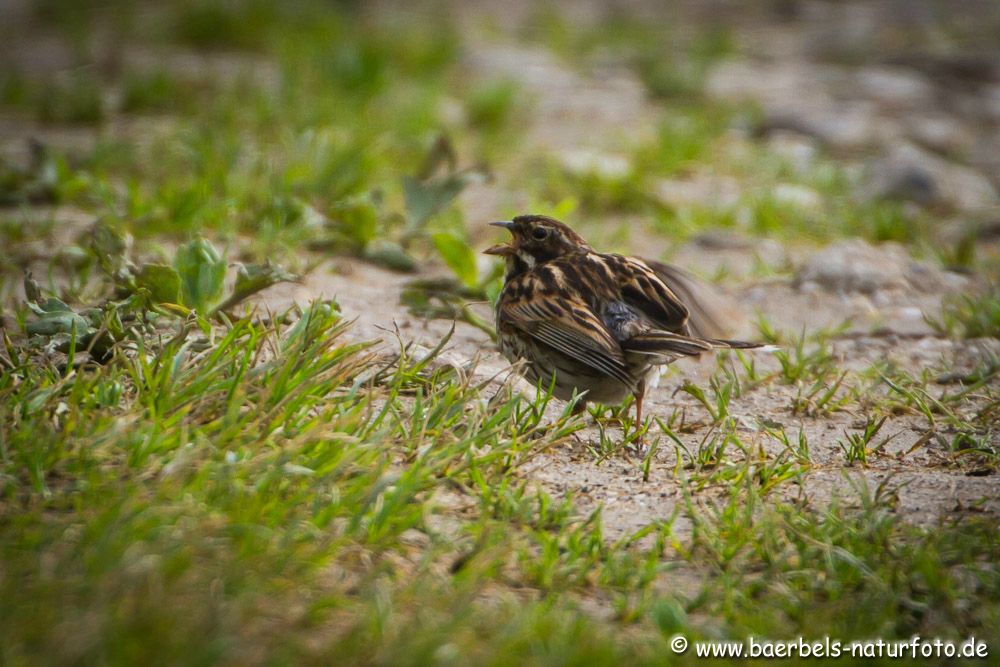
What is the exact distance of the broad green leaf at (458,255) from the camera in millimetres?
6164

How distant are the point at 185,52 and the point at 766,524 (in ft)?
28.6

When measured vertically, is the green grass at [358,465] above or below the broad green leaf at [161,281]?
below

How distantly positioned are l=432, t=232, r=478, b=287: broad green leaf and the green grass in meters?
0.01

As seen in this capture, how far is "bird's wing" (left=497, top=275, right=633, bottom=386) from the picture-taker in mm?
4742

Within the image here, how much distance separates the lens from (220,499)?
11.8 feet

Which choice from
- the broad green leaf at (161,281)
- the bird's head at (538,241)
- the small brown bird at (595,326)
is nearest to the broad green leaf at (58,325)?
the broad green leaf at (161,281)

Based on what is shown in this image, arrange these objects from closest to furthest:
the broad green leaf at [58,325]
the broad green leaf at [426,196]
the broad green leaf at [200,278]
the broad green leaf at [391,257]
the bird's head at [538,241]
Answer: the broad green leaf at [58,325] < the broad green leaf at [200,278] < the bird's head at [538,241] < the broad green leaf at [391,257] < the broad green leaf at [426,196]

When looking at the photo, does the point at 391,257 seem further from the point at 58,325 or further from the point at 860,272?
the point at 860,272

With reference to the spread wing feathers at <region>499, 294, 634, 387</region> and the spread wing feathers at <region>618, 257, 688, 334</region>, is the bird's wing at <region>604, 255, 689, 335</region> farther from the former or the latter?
the spread wing feathers at <region>499, 294, 634, 387</region>

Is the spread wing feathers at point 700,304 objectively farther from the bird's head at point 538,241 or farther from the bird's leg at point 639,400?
the bird's leg at point 639,400

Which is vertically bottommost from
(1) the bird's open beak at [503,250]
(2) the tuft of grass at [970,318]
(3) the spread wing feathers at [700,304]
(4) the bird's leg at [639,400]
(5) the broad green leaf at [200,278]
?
(2) the tuft of grass at [970,318]

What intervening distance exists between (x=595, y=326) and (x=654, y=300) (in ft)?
1.36

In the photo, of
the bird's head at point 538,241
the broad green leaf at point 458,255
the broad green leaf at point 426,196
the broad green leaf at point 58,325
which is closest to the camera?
the broad green leaf at point 58,325

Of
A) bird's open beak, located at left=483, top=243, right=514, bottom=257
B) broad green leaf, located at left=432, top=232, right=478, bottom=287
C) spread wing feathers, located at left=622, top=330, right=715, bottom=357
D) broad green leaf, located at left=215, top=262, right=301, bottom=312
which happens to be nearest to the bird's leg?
spread wing feathers, located at left=622, top=330, right=715, bottom=357
